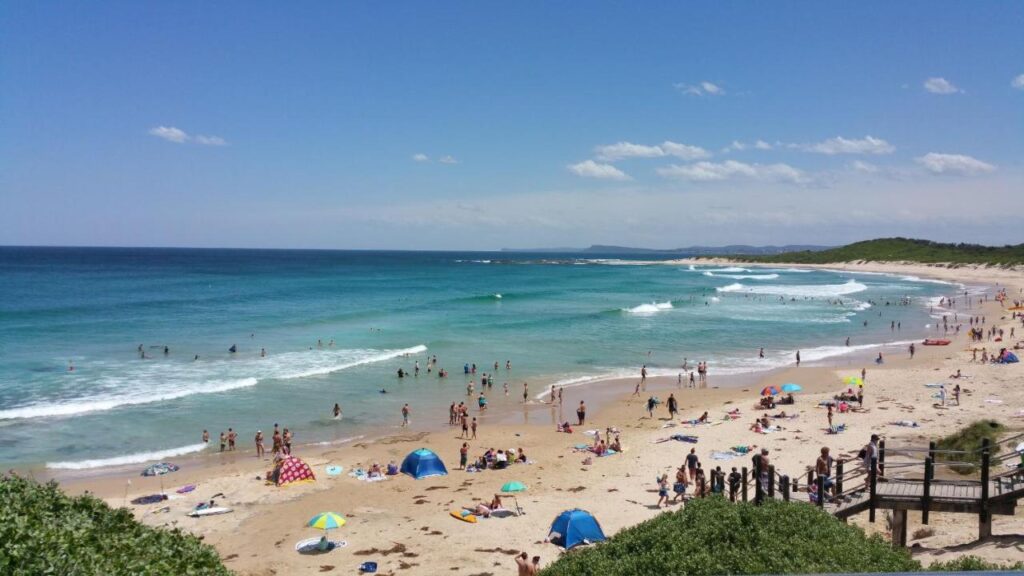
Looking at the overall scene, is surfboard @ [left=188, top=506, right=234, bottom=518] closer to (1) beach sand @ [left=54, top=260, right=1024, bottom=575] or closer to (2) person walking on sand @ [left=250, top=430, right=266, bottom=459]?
(1) beach sand @ [left=54, top=260, right=1024, bottom=575]

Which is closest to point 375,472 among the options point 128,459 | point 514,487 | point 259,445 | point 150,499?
point 514,487

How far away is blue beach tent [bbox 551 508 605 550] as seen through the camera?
1424 cm

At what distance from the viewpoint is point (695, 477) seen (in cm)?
1834

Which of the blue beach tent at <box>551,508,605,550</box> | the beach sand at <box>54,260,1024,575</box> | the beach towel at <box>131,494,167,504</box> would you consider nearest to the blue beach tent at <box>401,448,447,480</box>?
the beach sand at <box>54,260,1024,575</box>

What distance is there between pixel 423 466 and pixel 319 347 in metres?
24.3

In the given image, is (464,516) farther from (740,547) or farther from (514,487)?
(740,547)

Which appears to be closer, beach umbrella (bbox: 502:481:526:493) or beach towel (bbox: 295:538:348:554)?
beach towel (bbox: 295:538:348:554)

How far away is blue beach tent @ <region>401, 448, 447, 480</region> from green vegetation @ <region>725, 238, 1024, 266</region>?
12417 centimetres

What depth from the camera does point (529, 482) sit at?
19750mm

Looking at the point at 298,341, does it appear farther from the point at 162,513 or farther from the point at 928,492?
the point at 928,492

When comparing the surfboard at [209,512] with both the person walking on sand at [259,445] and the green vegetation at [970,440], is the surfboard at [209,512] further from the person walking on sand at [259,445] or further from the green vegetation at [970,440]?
the green vegetation at [970,440]

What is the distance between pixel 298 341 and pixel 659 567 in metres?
40.6

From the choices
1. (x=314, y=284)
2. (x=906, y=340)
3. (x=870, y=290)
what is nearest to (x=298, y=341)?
(x=906, y=340)

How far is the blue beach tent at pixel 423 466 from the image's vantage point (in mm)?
20125
